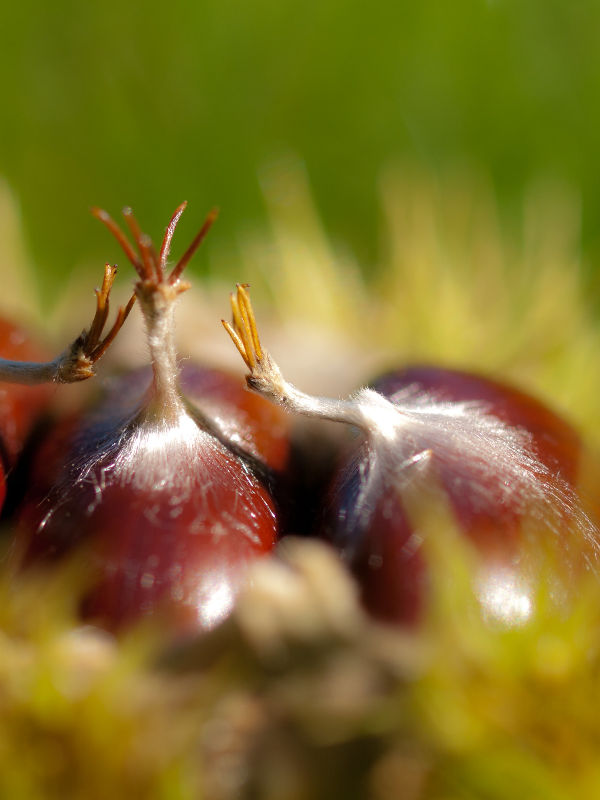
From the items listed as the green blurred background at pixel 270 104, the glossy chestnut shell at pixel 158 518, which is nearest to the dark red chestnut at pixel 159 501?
the glossy chestnut shell at pixel 158 518

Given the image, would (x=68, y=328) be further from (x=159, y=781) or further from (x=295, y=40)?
(x=295, y=40)

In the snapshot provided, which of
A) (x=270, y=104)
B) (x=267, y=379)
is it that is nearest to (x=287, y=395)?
(x=267, y=379)

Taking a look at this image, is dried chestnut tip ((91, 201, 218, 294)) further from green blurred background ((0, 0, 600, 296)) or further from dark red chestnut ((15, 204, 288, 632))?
green blurred background ((0, 0, 600, 296))

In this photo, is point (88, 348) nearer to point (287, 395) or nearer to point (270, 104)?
point (287, 395)

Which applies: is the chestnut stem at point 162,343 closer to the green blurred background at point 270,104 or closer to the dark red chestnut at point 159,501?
the dark red chestnut at point 159,501

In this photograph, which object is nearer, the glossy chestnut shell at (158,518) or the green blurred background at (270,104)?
the glossy chestnut shell at (158,518)

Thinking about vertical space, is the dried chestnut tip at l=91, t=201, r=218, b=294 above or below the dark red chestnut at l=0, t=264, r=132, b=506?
above

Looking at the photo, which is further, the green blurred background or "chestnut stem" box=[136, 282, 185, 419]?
the green blurred background

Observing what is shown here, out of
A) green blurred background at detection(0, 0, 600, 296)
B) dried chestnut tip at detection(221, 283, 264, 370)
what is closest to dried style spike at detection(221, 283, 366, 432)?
dried chestnut tip at detection(221, 283, 264, 370)
